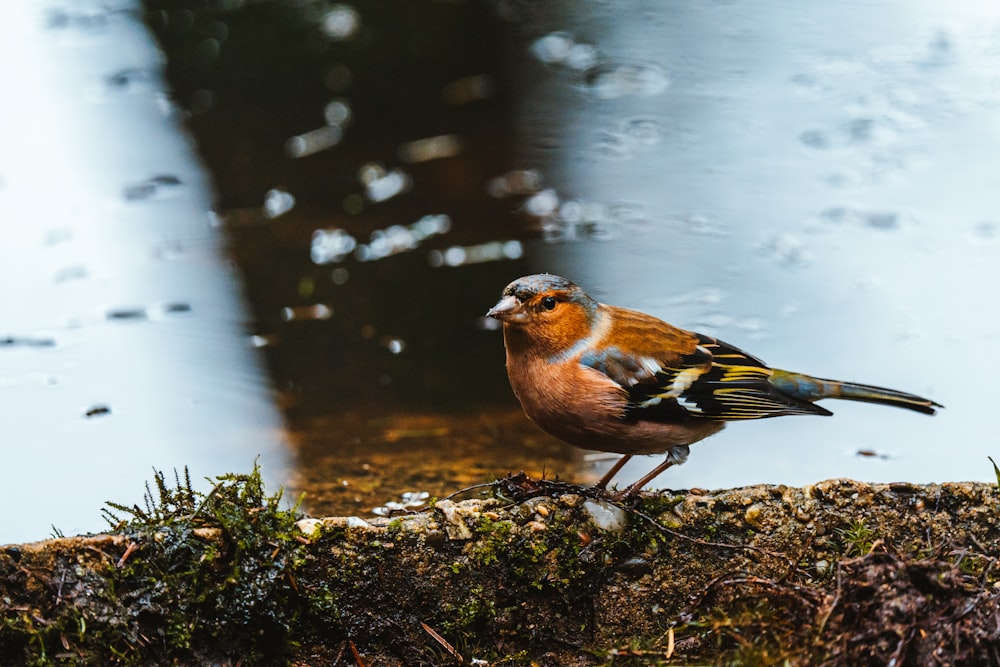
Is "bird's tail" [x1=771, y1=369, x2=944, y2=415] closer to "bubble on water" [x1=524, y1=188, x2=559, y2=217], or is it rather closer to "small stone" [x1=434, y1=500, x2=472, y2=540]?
"small stone" [x1=434, y1=500, x2=472, y2=540]

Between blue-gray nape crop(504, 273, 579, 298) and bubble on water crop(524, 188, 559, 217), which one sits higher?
blue-gray nape crop(504, 273, 579, 298)

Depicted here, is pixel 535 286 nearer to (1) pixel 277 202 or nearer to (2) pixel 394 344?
(2) pixel 394 344

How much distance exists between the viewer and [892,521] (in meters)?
3.57

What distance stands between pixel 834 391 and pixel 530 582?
1.70m

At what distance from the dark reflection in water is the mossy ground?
4.45ft

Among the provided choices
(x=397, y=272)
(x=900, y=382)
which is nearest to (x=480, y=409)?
(x=397, y=272)

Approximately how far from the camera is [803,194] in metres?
8.06

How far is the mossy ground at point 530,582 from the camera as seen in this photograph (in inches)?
118

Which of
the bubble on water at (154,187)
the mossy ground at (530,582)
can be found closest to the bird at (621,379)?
the mossy ground at (530,582)

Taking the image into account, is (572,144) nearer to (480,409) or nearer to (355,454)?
(480,409)

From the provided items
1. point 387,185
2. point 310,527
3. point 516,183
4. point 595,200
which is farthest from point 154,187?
point 310,527

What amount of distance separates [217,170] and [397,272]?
2.34 m

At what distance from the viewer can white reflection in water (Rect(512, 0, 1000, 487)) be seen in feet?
18.8

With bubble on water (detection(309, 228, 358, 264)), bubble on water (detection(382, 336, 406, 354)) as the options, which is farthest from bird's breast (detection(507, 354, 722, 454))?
bubble on water (detection(309, 228, 358, 264))
